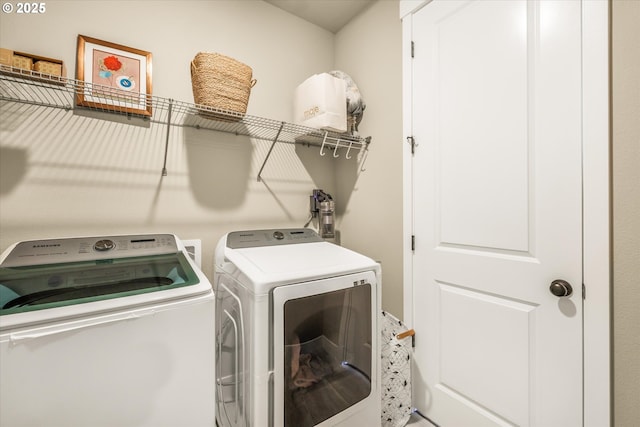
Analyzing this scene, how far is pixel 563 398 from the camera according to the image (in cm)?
119

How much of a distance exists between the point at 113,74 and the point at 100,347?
4.73 feet

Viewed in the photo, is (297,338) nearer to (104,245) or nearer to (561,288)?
(104,245)

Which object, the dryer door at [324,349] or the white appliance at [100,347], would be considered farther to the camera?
the dryer door at [324,349]

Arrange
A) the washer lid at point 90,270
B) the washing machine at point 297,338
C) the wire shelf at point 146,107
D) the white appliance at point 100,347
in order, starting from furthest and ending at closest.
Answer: the wire shelf at point 146,107
the washing machine at point 297,338
the washer lid at point 90,270
the white appliance at point 100,347

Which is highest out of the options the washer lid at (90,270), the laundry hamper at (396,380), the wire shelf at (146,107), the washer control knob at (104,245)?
the wire shelf at (146,107)

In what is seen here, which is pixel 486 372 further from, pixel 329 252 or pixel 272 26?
pixel 272 26

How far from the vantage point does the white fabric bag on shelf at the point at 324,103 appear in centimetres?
183

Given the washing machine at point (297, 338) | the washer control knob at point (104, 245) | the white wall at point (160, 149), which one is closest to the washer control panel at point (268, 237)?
the washing machine at point (297, 338)

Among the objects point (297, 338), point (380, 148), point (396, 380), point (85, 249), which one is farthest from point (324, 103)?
point (396, 380)

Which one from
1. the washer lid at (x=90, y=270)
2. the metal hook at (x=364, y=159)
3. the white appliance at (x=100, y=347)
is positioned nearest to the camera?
the white appliance at (x=100, y=347)

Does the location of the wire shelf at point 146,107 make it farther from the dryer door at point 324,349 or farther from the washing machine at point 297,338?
the dryer door at point 324,349

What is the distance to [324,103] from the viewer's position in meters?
1.83

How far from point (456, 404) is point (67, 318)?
186cm

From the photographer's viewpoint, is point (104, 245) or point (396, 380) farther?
point (396, 380)
